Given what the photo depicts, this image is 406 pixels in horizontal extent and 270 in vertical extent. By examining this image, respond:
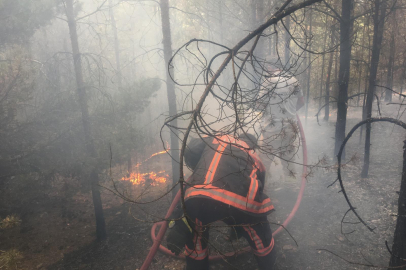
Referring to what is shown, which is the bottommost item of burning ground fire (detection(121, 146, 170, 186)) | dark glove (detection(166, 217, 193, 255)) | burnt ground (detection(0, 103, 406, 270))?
burning ground fire (detection(121, 146, 170, 186))

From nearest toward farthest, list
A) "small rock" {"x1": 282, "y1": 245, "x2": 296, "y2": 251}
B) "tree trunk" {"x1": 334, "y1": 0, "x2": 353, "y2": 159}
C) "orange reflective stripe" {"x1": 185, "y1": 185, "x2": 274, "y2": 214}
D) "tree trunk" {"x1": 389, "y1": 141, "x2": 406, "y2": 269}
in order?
1. "tree trunk" {"x1": 389, "y1": 141, "x2": 406, "y2": 269}
2. "orange reflective stripe" {"x1": 185, "y1": 185, "x2": 274, "y2": 214}
3. "small rock" {"x1": 282, "y1": 245, "x2": 296, "y2": 251}
4. "tree trunk" {"x1": 334, "y1": 0, "x2": 353, "y2": 159}

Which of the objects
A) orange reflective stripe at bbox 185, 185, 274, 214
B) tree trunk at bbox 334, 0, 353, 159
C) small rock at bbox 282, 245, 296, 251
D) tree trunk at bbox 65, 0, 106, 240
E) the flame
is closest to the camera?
orange reflective stripe at bbox 185, 185, 274, 214

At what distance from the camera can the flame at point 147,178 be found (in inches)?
368

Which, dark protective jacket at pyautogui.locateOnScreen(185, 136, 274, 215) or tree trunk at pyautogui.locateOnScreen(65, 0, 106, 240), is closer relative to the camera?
dark protective jacket at pyautogui.locateOnScreen(185, 136, 274, 215)

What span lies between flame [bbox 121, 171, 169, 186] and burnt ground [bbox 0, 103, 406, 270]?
1437mm

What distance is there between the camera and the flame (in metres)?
9.34

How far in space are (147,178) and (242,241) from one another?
18.1ft

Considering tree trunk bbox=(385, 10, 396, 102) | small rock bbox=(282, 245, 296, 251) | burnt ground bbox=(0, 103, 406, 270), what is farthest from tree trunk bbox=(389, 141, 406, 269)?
tree trunk bbox=(385, 10, 396, 102)

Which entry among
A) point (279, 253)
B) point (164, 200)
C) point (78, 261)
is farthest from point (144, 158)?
point (279, 253)

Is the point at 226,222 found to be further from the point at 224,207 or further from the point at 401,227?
the point at 401,227

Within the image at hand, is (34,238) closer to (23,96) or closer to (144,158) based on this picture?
(23,96)

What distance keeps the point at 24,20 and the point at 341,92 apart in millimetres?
8141

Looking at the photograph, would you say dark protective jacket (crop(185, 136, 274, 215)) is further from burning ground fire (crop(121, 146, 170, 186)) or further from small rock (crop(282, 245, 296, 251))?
burning ground fire (crop(121, 146, 170, 186))

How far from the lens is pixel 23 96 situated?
5.05 m
